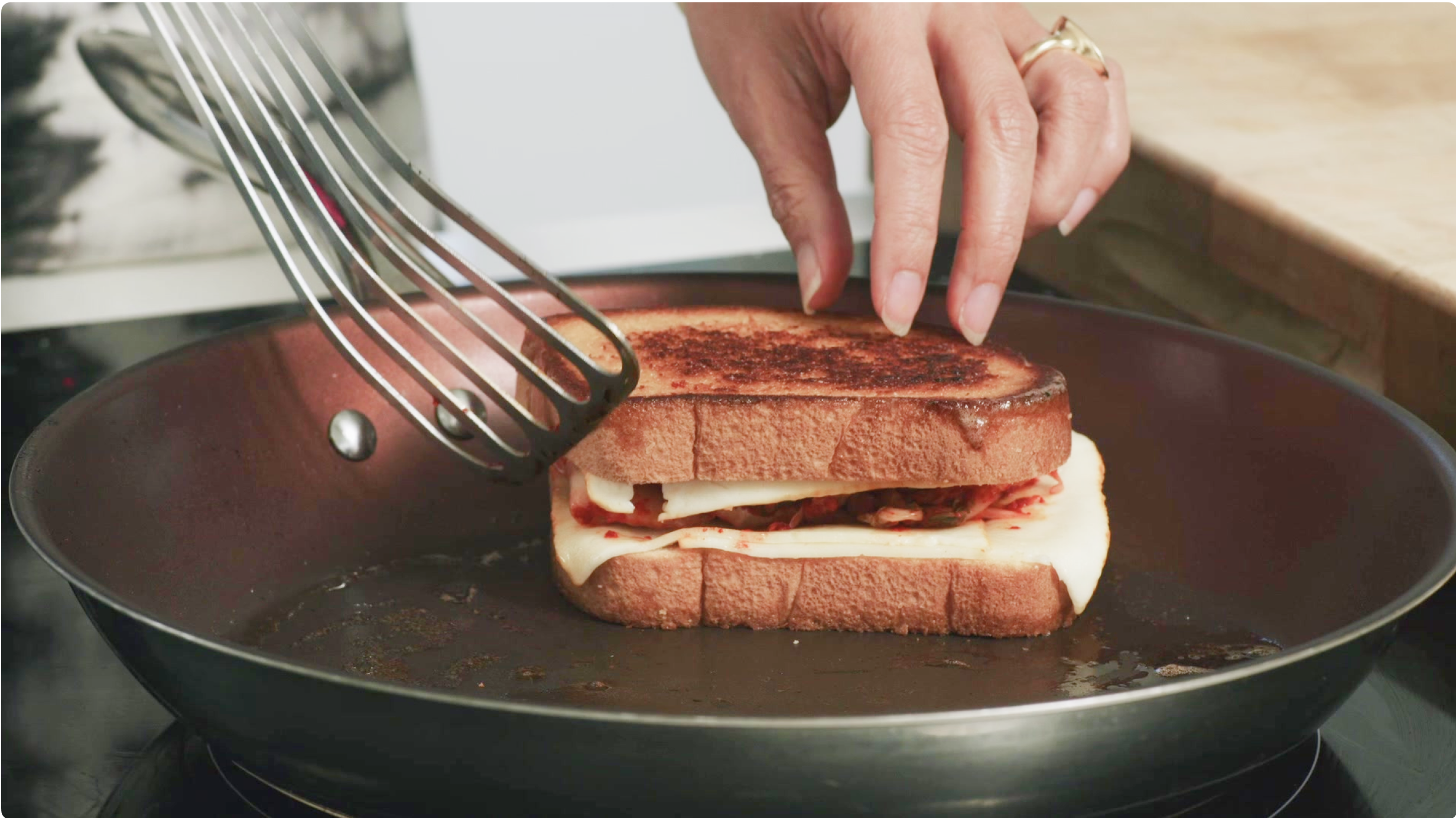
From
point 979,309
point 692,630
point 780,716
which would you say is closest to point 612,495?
point 692,630

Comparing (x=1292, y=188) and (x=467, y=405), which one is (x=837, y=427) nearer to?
(x=467, y=405)

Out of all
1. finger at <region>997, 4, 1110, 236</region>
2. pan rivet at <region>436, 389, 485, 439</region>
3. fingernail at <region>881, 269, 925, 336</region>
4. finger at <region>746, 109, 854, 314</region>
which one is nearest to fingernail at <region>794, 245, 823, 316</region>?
finger at <region>746, 109, 854, 314</region>

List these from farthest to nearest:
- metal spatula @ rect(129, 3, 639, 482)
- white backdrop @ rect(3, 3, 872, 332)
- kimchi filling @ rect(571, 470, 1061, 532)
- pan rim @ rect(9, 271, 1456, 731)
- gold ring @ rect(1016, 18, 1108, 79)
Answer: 1. white backdrop @ rect(3, 3, 872, 332)
2. gold ring @ rect(1016, 18, 1108, 79)
3. kimchi filling @ rect(571, 470, 1061, 532)
4. metal spatula @ rect(129, 3, 639, 482)
5. pan rim @ rect(9, 271, 1456, 731)

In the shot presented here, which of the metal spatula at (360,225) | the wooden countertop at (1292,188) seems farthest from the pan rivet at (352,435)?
the wooden countertop at (1292,188)

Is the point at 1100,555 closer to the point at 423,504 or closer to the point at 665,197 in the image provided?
the point at 423,504

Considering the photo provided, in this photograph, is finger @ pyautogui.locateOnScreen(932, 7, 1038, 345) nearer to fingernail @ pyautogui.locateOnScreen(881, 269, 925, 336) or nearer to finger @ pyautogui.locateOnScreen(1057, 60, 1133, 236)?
fingernail @ pyautogui.locateOnScreen(881, 269, 925, 336)
